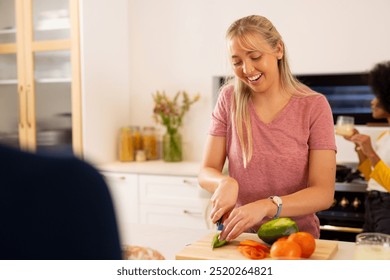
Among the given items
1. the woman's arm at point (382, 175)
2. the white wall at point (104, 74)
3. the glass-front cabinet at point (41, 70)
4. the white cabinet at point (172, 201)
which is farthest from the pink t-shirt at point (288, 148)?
the glass-front cabinet at point (41, 70)

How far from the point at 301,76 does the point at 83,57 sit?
1414 millimetres

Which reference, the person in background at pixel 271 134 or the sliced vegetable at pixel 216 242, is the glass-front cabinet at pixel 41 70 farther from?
the sliced vegetable at pixel 216 242

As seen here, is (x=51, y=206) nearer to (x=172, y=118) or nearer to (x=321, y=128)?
(x=321, y=128)

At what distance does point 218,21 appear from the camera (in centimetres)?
358

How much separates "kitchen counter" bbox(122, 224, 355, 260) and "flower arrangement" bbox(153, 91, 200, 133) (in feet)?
6.30

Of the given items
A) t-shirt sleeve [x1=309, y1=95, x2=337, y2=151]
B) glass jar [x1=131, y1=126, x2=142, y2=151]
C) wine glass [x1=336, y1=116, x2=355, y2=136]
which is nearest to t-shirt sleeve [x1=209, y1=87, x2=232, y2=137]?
t-shirt sleeve [x1=309, y1=95, x2=337, y2=151]

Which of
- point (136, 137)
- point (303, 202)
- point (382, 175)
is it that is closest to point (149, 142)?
point (136, 137)

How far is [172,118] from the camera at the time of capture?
3.71 meters

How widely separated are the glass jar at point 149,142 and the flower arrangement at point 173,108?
121mm

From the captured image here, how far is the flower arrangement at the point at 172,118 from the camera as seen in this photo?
12.1ft

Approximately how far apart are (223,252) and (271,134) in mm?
407

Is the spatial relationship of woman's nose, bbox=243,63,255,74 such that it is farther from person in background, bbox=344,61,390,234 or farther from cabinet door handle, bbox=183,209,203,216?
cabinet door handle, bbox=183,209,203,216
